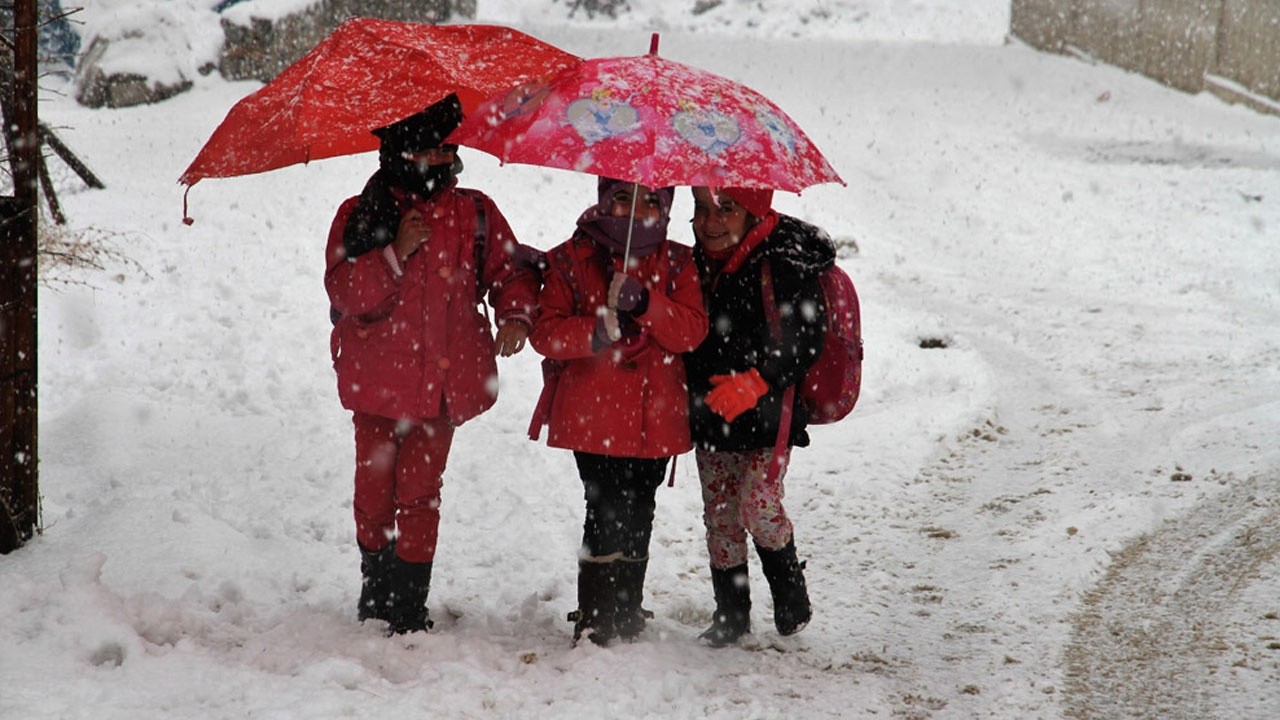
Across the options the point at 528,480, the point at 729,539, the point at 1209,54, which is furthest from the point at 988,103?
the point at 729,539

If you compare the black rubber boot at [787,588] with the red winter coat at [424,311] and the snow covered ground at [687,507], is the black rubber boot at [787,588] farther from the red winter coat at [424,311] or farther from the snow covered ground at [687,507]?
the red winter coat at [424,311]

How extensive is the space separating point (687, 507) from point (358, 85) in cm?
350

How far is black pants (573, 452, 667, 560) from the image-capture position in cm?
420

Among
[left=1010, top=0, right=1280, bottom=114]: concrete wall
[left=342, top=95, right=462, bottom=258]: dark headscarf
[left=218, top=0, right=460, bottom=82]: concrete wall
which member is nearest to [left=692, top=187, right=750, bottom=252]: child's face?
[left=342, top=95, right=462, bottom=258]: dark headscarf

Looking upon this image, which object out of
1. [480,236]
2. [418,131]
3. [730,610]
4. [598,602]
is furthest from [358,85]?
[730,610]

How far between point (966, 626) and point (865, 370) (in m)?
4.34

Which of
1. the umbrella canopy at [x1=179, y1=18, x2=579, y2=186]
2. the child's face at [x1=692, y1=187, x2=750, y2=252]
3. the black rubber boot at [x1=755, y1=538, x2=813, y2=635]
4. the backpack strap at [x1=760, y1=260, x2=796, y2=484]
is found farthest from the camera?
the black rubber boot at [x1=755, y1=538, x2=813, y2=635]

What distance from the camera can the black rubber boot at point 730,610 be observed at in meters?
4.46

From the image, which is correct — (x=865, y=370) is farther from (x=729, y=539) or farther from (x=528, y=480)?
(x=729, y=539)

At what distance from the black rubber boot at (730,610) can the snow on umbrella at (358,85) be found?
82.0 inches

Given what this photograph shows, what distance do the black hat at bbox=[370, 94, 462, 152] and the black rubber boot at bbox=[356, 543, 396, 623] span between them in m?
1.52

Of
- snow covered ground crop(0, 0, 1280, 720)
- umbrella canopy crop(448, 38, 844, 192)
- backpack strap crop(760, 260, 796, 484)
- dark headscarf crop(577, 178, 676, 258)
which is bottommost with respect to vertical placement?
snow covered ground crop(0, 0, 1280, 720)

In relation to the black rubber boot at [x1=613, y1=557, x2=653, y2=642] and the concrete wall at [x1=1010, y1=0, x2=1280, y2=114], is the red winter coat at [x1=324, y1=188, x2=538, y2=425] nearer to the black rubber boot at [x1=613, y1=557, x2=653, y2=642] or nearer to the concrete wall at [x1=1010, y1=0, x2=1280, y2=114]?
the black rubber boot at [x1=613, y1=557, x2=653, y2=642]

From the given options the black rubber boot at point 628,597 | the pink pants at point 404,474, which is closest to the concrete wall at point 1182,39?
the black rubber boot at point 628,597
